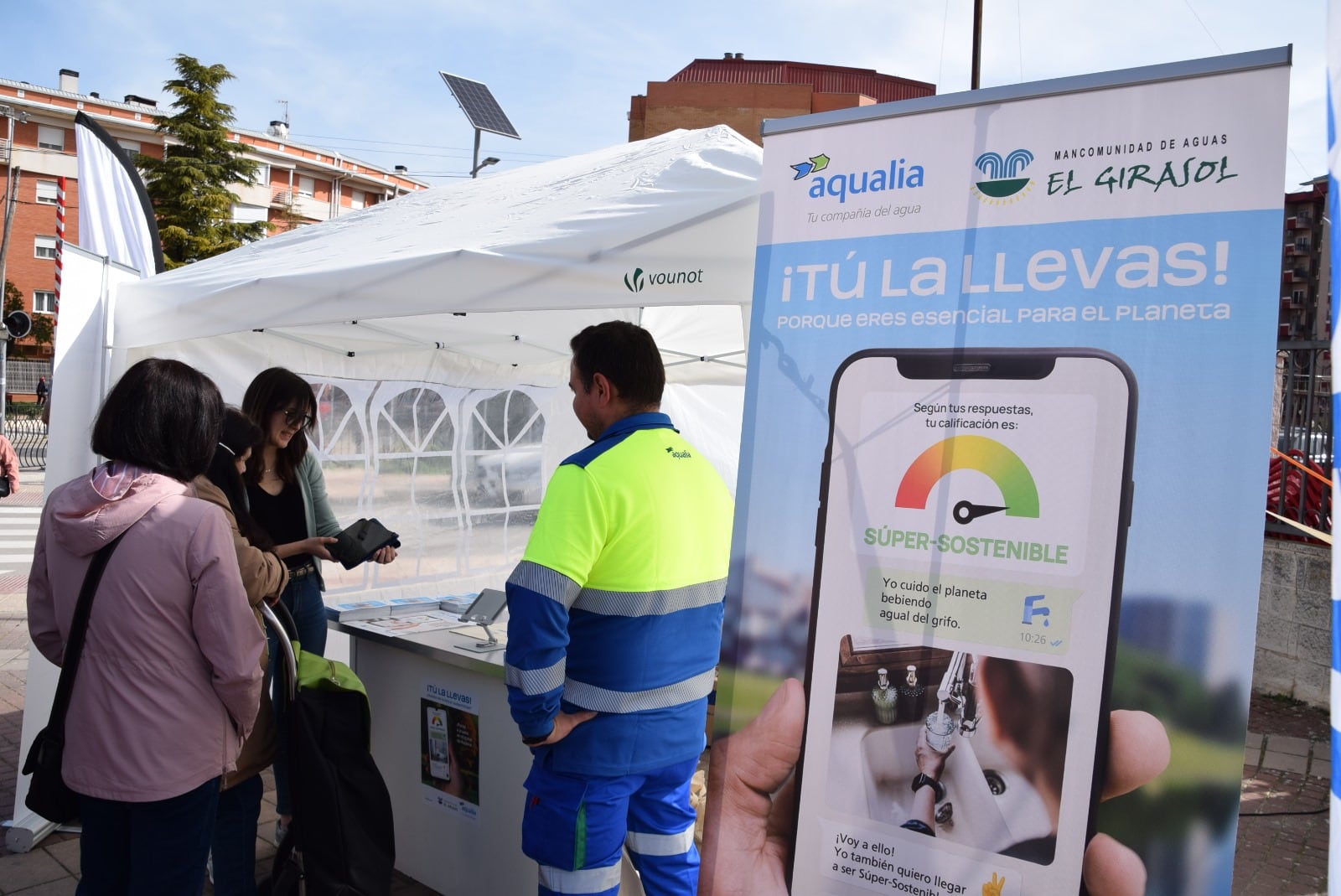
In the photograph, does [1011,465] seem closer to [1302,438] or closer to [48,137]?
[1302,438]

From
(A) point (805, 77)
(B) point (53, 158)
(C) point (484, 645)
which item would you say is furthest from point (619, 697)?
(B) point (53, 158)

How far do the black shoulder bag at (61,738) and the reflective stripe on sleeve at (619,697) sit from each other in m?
1.02

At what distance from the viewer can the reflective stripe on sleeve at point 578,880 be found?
220 centimetres

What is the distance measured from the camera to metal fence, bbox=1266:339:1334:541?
553cm

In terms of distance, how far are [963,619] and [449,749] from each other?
210 cm

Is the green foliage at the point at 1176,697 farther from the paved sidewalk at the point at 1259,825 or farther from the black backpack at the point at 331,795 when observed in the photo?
the black backpack at the point at 331,795

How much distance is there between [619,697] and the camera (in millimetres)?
2193

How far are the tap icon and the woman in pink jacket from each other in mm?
1474

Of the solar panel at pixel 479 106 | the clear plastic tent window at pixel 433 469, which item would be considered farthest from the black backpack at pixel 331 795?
the solar panel at pixel 479 106

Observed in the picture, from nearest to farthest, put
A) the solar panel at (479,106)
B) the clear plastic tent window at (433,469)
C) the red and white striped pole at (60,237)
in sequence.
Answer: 1. the red and white striped pole at (60,237)
2. the clear plastic tent window at (433,469)
3. the solar panel at (479,106)

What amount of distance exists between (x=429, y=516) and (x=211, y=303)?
255 cm

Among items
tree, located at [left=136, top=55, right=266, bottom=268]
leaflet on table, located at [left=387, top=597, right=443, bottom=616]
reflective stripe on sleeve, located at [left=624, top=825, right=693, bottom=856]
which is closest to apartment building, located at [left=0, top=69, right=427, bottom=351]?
tree, located at [left=136, top=55, right=266, bottom=268]

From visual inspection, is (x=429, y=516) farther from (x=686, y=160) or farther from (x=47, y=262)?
(x=47, y=262)

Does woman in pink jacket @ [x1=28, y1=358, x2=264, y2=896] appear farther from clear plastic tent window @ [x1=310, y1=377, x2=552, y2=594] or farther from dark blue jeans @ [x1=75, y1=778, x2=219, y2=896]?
clear plastic tent window @ [x1=310, y1=377, x2=552, y2=594]
